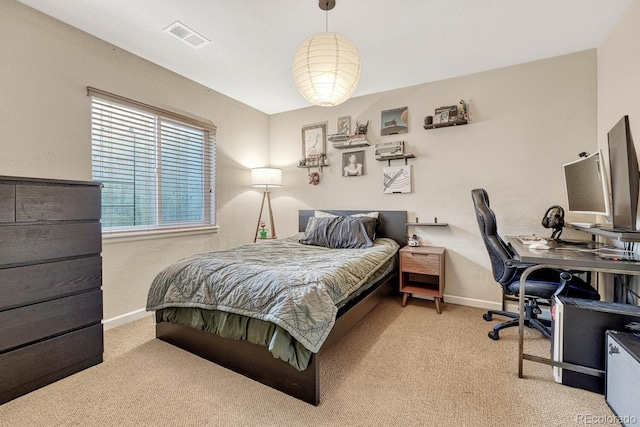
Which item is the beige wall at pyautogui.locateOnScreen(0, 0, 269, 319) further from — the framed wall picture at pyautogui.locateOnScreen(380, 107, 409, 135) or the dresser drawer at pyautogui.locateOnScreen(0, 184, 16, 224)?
the framed wall picture at pyautogui.locateOnScreen(380, 107, 409, 135)

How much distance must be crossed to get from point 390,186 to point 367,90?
1191mm

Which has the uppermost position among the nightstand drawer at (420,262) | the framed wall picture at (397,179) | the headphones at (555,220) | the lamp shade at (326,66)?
the lamp shade at (326,66)

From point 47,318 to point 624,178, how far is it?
11.7 ft

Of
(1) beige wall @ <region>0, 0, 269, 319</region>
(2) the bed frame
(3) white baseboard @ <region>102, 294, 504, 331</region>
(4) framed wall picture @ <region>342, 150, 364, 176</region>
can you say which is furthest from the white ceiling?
(3) white baseboard @ <region>102, 294, 504, 331</region>

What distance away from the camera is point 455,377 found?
5.85 ft

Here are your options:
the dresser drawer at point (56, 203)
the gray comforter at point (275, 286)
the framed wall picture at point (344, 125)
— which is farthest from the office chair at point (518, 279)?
the dresser drawer at point (56, 203)

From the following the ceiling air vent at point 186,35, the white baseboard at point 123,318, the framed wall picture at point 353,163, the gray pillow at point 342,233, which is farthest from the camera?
the framed wall picture at point 353,163

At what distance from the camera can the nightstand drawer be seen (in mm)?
2844

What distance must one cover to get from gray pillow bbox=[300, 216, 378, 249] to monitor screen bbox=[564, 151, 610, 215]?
175 cm

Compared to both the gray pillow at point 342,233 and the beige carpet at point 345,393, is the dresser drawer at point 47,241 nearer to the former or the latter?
A: the beige carpet at point 345,393

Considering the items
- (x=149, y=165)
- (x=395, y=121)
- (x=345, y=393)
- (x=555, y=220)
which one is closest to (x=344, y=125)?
(x=395, y=121)

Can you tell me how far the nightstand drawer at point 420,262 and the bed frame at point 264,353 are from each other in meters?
0.59

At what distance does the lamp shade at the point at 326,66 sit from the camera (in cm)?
166

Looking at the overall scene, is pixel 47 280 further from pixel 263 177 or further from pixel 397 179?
pixel 397 179
